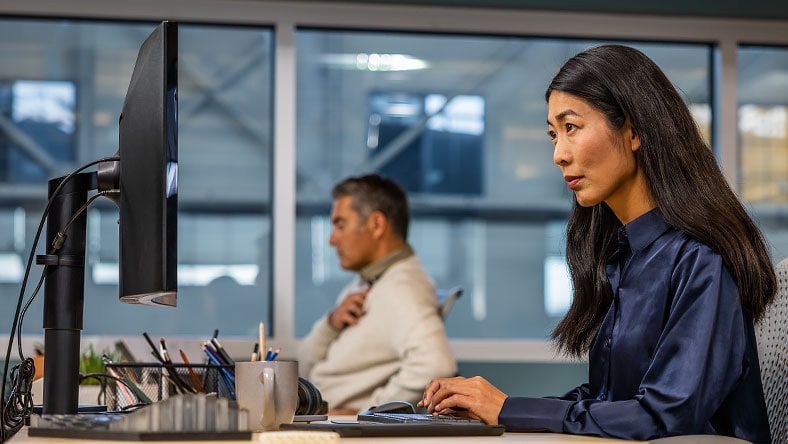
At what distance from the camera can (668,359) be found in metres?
1.51

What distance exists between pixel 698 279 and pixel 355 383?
1.90 metres

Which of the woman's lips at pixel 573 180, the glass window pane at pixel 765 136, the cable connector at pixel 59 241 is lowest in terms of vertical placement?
the cable connector at pixel 59 241

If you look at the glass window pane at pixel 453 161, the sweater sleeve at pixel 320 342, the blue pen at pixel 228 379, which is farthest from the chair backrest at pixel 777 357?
the glass window pane at pixel 453 161

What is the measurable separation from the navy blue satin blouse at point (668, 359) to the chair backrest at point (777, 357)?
0.19 metres

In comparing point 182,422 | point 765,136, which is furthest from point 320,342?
point 765,136

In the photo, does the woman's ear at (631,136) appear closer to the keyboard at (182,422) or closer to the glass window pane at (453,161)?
the keyboard at (182,422)

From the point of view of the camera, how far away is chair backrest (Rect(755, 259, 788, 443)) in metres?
1.77

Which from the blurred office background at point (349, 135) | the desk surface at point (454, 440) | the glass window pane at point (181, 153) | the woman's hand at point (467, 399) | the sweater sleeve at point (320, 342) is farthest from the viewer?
the glass window pane at point (181, 153)

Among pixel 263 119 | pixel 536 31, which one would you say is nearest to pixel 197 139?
pixel 263 119

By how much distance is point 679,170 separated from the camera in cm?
167

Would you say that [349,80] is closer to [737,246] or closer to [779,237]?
[779,237]

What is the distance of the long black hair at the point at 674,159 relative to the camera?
158cm

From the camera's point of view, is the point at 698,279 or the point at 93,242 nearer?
the point at 698,279

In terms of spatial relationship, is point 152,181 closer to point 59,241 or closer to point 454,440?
point 59,241
